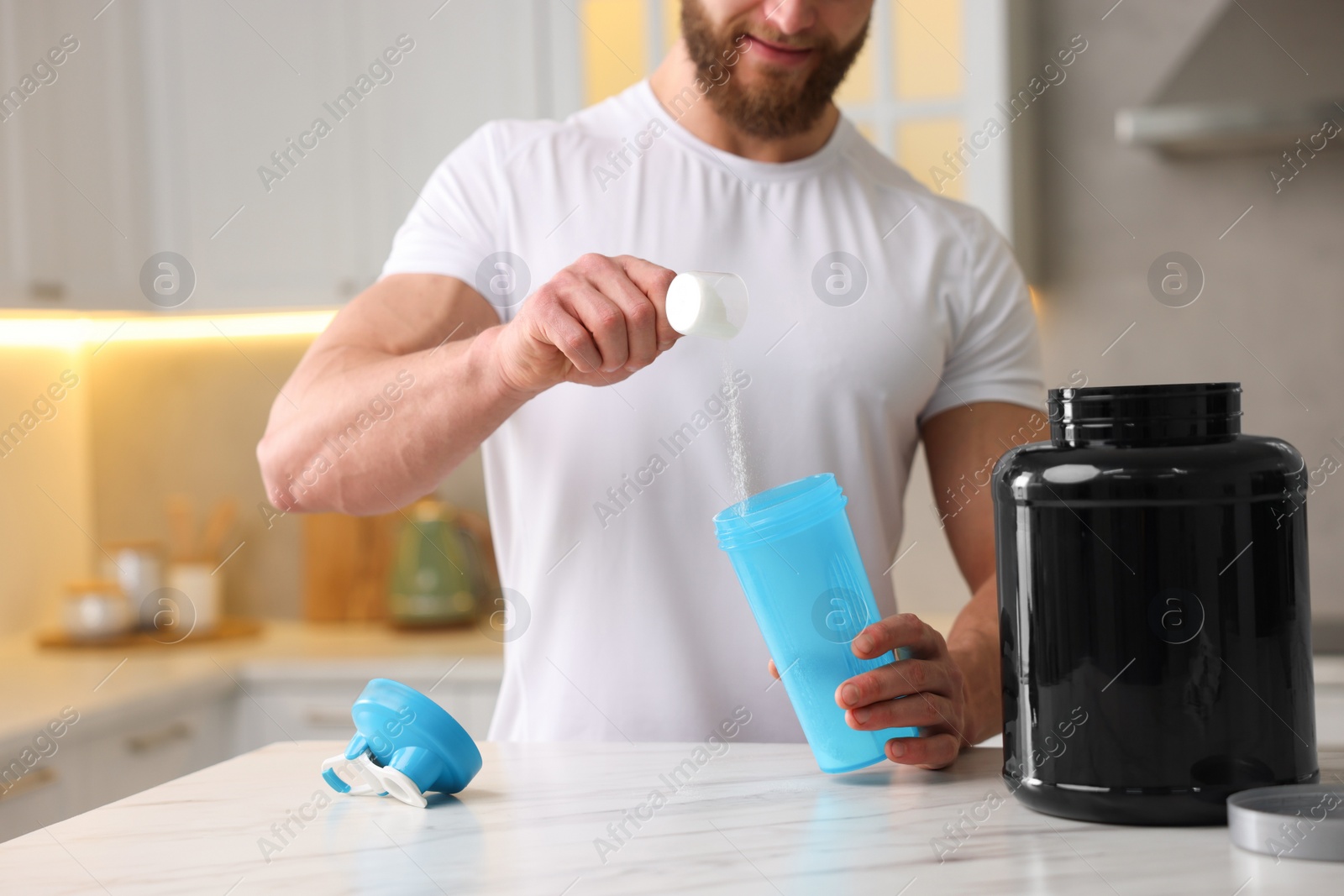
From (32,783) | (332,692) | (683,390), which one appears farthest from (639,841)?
(332,692)

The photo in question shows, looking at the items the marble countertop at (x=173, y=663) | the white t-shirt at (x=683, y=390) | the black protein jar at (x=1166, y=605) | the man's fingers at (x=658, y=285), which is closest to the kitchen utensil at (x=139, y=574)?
the marble countertop at (x=173, y=663)

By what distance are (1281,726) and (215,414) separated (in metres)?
2.48

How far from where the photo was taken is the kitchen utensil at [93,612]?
8.12ft

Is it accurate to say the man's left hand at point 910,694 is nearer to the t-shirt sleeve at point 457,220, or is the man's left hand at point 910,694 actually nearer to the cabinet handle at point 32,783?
the t-shirt sleeve at point 457,220

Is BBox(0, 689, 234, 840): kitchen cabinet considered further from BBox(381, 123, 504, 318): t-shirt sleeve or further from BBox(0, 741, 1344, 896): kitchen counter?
BBox(0, 741, 1344, 896): kitchen counter

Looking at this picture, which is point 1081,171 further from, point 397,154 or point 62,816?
point 62,816

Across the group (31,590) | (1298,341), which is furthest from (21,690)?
(1298,341)

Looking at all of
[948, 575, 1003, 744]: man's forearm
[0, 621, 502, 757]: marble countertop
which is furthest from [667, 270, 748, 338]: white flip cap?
[0, 621, 502, 757]: marble countertop

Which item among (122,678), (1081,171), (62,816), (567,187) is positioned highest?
(1081,171)

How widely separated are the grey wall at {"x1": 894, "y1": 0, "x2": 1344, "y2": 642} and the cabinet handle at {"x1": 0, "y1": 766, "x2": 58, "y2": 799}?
1605mm

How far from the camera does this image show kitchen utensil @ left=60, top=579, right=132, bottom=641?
2.47 m

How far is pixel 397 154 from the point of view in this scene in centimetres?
240

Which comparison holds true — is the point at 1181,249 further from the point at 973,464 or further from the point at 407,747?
the point at 407,747

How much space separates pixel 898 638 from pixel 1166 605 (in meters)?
0.17
